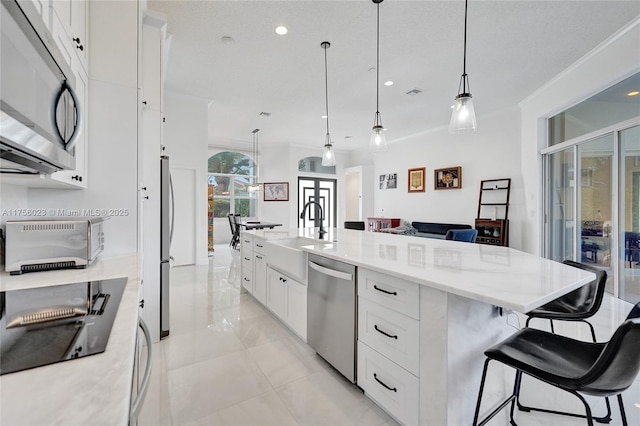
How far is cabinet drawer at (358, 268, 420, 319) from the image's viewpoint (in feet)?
4.47

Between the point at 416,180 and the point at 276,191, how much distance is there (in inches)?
157

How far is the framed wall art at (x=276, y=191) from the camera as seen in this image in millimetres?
8562

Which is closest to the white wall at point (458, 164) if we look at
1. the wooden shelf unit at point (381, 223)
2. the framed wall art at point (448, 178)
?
the framed wall art at point (448, 178)

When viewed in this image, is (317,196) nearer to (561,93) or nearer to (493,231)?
(493,231)

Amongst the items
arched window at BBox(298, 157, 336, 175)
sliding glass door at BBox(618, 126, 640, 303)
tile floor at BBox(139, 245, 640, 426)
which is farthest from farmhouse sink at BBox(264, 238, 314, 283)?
arched window at BBox(298, 157, 336, 175)

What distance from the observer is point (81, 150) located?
1692mm

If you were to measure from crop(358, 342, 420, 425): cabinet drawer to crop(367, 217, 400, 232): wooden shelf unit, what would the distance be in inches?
258

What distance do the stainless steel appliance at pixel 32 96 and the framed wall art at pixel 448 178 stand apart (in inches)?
269

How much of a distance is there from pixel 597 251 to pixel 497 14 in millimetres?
3300

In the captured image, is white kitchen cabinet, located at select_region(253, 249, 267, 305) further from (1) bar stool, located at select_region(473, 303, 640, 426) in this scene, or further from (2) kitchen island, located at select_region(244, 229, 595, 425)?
(1) bar stool, located at select_region(473, 303, 640, 426)

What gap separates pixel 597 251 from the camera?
3.83 m

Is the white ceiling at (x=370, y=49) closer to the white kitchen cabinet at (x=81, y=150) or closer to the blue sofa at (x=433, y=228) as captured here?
the white kitchen cabinet at (x=81, y=150)

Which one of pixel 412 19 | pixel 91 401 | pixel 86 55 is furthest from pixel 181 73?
pixel 91 401

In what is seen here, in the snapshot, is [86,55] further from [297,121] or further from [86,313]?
[297,121]
